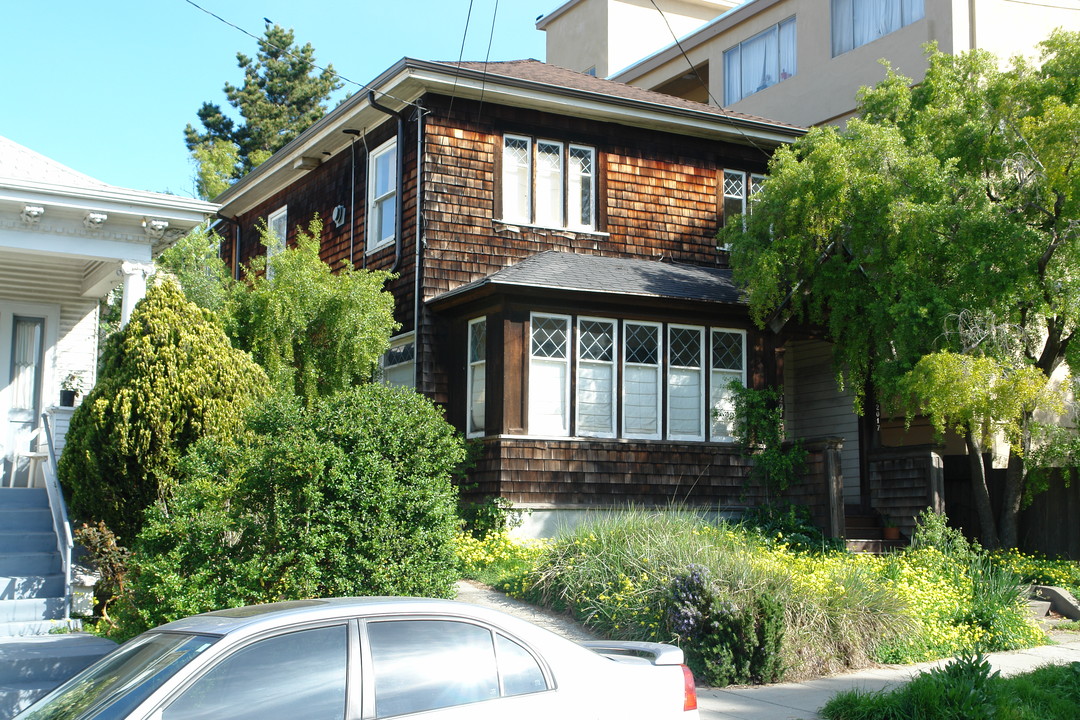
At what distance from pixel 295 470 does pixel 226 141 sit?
3786 cm

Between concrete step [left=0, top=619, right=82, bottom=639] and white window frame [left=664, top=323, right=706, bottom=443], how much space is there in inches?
361

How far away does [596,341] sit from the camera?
1592 centimetres

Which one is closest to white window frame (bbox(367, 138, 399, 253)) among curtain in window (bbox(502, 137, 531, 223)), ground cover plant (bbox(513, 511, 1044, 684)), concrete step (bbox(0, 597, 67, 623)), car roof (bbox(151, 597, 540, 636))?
curtain in window (bbox(502, 137, 531, 223))

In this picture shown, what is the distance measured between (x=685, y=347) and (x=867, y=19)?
10.6 m

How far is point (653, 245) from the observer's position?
59.9ft

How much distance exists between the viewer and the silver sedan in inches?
175

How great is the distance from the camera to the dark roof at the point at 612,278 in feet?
49.8

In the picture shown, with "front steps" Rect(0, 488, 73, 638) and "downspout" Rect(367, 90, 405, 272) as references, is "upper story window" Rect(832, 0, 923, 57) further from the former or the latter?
"front steps" Rect(0, 488, 73, 638)

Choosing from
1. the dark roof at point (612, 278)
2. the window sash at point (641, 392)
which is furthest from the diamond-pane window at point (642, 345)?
the dark roof at point (612, 278)

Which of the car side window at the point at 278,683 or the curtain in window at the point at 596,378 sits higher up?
the curtain in window at the point at 596,378

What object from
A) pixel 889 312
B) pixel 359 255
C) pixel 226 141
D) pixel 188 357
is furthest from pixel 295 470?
pixel 226 141

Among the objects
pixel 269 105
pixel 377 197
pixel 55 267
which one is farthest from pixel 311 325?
pixel 269 105

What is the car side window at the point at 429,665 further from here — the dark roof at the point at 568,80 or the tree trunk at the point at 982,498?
the dark roof at the point at 568,80

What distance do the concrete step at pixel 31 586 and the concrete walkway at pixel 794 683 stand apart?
3.95m
